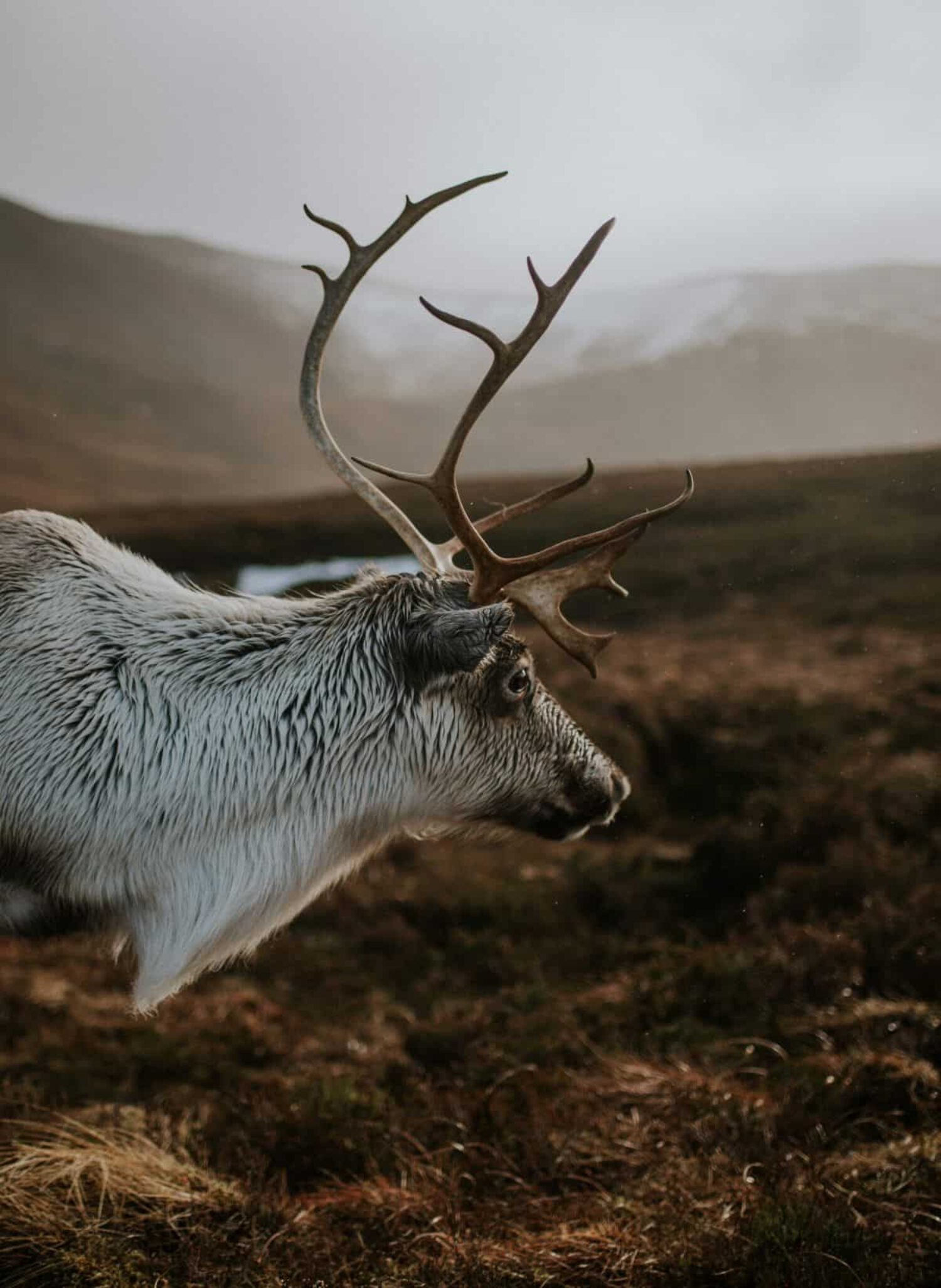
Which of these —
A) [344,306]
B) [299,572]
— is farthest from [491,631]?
[299,572]

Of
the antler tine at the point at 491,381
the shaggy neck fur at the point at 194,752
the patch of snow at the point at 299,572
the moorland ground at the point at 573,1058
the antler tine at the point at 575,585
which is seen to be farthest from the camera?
the patch of snow at the point at 299,572

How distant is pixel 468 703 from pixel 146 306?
44.4 metres

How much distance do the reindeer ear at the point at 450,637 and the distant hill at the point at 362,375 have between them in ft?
69.6

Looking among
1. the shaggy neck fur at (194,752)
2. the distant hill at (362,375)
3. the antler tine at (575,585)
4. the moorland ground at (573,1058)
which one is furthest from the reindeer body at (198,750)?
the distant hill at (362,375)

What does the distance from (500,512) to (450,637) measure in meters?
0.78

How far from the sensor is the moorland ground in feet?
9.53

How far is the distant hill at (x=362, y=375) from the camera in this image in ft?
89.2

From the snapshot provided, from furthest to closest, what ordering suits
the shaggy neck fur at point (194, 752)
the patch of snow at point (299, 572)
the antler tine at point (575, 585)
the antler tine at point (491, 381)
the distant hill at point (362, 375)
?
the distant hill at point (362, 375) < the patch of snow at point (299, 572) < the antler tine at point (575, 585) < the antler tine at point (491, 381) < the shaggy neck fur at point (194, 752)

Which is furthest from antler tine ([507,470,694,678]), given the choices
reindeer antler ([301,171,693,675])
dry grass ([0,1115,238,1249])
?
dry grass ([0,1115,238,1249])

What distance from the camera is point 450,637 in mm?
2875

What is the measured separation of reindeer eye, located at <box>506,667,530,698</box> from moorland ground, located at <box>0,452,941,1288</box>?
1.55 meters

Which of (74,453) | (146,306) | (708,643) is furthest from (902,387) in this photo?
(146,306)

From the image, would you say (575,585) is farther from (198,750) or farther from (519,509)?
(198,750)

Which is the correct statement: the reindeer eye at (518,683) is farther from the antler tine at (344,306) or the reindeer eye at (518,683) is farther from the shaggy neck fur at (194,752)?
the antler tine at (344,306)
